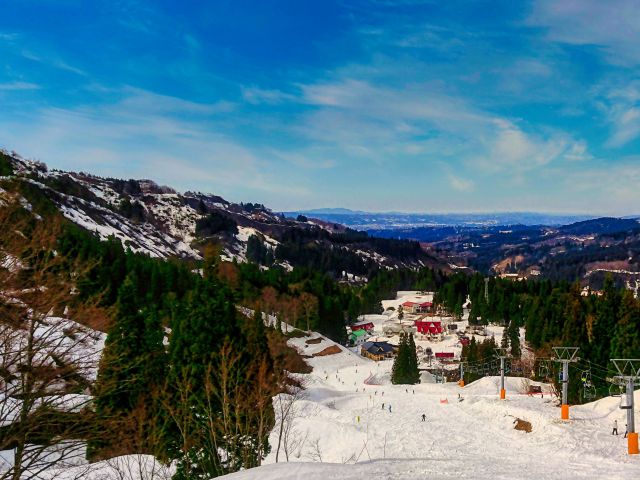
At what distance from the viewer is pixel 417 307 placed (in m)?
112

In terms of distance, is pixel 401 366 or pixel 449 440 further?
pixel 401 366

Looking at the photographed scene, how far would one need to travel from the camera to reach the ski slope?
40.6 ft

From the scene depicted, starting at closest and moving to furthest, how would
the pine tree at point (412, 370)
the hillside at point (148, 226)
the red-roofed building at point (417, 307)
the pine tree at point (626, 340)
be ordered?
the pine tree at point (626, 340) < the pine tree at point (412, 370) < the red-roofed building at point (417, 307) < the hillside at point (148, 226)

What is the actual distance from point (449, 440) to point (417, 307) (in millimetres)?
86305

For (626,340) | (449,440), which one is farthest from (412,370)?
(449,440)

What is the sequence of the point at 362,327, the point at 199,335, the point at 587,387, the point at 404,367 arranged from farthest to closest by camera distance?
the point at 362,327
the point at 404,367
the point at 587,387
the point at 199,335

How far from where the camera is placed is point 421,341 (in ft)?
276

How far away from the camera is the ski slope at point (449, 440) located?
12.4 metres

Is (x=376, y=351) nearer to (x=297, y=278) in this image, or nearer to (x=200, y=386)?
(x=297, y=278)

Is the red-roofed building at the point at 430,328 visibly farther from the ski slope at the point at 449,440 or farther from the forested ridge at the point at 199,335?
the ski slope at the point at 449,440

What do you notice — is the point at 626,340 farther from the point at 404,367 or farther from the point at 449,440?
the point at 404,367

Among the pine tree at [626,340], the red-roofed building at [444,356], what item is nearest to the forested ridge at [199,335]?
the pine tree at [626,340]

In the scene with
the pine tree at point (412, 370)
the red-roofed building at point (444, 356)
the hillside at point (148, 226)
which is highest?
the hillside at point (148, 226)

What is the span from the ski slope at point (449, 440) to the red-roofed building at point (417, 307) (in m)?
67.9
